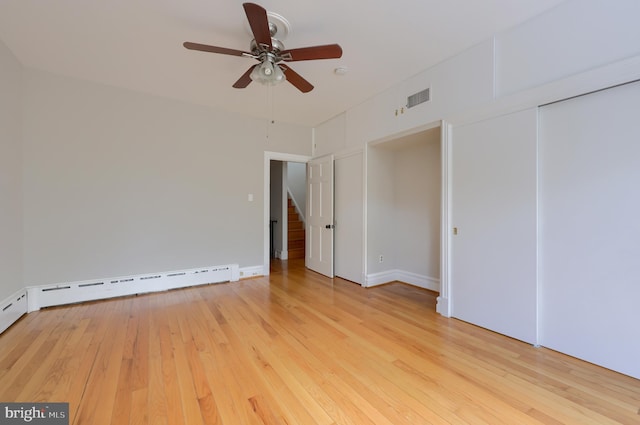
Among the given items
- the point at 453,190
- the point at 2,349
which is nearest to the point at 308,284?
the point at 453,190

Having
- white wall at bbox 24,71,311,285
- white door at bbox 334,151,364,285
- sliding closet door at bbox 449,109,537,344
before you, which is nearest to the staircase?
white wall at bbox 24,71,311,285

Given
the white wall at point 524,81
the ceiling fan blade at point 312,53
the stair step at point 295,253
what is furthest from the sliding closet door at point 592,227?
the stair step at point 295,253

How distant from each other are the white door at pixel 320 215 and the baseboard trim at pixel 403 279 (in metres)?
0.81

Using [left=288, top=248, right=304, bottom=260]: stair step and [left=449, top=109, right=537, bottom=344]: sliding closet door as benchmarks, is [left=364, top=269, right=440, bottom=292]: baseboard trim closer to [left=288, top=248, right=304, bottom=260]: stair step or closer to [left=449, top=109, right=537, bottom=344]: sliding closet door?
[left=449, top=109, right=537, bottom=344]: sliding closet door

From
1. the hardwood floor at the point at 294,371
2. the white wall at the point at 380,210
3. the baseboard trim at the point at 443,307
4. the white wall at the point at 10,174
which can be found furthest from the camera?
the white wall at the point at 380,210

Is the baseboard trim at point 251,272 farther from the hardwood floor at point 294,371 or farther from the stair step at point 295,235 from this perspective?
the stair step at point 295,235

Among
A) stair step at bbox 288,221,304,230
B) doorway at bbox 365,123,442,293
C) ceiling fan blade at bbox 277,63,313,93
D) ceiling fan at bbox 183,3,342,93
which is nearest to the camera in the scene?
ceiling fan at bbox 183,3,342,93

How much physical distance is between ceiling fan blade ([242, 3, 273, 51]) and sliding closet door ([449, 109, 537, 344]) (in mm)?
2135

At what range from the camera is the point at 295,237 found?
262 inches

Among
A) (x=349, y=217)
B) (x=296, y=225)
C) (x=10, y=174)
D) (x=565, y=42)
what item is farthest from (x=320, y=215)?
(x=10, y=174)

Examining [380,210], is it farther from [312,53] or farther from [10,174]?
[10,174]

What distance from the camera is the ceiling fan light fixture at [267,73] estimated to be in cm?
230

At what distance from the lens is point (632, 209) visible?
1818 mm

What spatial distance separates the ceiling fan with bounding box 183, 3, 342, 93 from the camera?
1.97 metres
